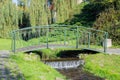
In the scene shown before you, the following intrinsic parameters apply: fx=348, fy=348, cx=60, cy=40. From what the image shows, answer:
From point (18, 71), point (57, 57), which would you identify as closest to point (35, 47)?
point (57, 57)

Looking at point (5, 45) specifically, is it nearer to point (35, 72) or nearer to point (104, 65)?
point (104, 65)

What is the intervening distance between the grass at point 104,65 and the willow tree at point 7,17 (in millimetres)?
13829

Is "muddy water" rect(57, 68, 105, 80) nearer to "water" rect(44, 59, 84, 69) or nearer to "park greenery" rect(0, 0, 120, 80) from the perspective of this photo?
"water" rect(44, 59, 84, 69)

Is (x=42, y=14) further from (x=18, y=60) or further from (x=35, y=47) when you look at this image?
→ (x=18, y=60)

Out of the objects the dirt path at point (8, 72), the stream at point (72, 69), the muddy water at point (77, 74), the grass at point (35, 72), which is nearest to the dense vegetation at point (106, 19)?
the stream at point (72, 69)

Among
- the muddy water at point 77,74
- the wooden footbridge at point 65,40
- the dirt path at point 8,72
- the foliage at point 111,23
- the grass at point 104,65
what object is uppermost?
the foliage at point 111,23

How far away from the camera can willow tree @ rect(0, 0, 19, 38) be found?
3164 cm

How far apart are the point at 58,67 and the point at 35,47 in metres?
3.11

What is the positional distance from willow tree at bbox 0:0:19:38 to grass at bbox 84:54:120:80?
45.4 ft

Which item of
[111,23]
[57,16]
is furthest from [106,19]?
[57,16]

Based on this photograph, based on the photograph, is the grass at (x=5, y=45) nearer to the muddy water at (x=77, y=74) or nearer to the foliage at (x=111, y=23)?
the foliage at (x=111, y=23)

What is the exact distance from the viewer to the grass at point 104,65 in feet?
48.8

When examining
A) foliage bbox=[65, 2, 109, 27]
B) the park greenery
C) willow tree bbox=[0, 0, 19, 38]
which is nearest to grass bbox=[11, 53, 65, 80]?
the park greenery

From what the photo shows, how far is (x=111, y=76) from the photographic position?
47.9 feet
